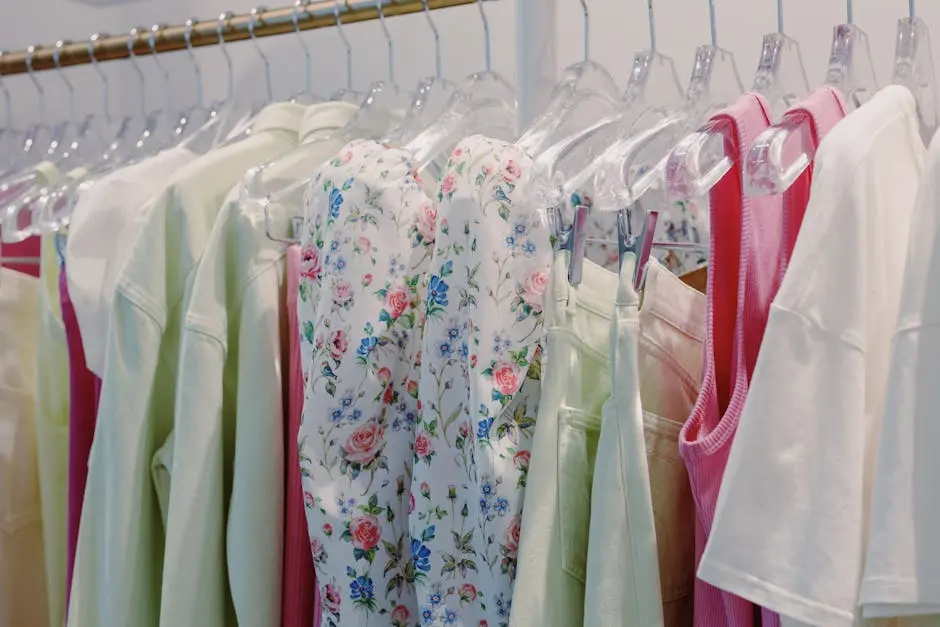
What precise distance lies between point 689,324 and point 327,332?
27 centimetres

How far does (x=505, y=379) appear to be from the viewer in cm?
73

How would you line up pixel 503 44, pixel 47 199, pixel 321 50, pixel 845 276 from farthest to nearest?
pixel 321 50, pixel 503 44, pixel 47 199, pixel 845 276

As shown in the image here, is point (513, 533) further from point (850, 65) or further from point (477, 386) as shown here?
point (850, 65)

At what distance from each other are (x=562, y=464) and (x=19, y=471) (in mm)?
663

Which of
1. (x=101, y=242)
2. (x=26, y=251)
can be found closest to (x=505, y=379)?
(x=101, y=242)

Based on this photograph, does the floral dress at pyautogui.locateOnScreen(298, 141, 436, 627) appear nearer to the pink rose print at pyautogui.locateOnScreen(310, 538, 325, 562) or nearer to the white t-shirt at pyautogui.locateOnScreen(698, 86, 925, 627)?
the pink rose print at pyautogui.locateOnScreen(310, 538, 325, 562)

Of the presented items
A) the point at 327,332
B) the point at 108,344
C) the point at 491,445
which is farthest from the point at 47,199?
the point at 491,445

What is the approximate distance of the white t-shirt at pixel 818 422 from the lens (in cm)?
56

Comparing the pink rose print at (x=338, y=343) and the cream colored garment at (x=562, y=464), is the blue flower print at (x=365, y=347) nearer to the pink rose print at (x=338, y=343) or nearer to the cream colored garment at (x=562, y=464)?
the pink rose print at (x=338, y=343)

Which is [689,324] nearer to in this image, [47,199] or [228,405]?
[228,405]

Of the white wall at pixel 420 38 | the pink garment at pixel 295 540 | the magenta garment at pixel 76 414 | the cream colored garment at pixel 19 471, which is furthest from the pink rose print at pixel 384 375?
the white wall at pixel 420 38

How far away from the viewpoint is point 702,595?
2.22ft

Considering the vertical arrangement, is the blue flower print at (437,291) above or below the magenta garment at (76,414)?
above

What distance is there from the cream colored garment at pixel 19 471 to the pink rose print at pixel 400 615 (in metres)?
0.51
